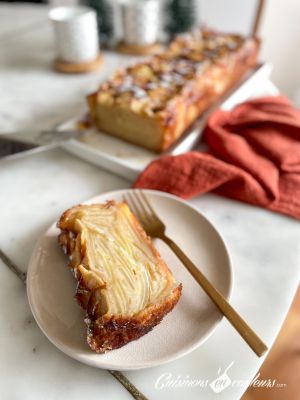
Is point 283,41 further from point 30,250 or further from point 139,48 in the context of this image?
point 30,250

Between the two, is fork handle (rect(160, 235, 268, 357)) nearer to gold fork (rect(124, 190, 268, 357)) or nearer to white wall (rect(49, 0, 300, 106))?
gold fork (rect(124, 190, 268, 357))

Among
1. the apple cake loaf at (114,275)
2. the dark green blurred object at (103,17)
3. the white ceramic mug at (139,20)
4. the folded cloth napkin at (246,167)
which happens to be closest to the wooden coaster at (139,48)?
the white ceramic mug at (139,20)

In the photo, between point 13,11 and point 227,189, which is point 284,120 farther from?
point 13,11

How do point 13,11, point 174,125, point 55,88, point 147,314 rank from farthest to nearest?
point 13,11, point 55,88, point 174,125, point 147,314

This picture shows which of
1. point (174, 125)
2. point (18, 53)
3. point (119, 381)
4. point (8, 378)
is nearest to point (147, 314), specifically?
point (119, 381)

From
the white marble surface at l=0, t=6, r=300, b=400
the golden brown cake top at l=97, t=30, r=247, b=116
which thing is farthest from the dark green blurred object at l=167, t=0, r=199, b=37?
the white marble surface at l=0, t=6, r=300, b=400

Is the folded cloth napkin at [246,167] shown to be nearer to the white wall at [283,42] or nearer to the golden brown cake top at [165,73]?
the golden brown cake top at [165,73]
